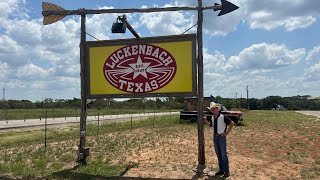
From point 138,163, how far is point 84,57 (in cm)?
317

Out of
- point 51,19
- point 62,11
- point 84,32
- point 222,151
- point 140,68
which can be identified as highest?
point 62,11

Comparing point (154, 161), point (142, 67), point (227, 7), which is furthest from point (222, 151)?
point (227, 7)

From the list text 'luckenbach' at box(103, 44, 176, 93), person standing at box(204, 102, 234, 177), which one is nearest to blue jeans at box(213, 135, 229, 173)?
person standing at box(204, 102, 234, 177)

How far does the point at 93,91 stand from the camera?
10688 mm

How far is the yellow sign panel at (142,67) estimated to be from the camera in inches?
389

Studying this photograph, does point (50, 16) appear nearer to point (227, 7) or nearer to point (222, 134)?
point (227, 7)

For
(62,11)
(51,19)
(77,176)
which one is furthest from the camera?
(51,19)

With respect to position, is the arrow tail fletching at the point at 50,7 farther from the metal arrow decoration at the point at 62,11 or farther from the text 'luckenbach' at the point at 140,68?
the text 'luckenbach' at the point at 140,68

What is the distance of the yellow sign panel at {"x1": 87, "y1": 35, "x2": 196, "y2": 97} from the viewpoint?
9.88 meters

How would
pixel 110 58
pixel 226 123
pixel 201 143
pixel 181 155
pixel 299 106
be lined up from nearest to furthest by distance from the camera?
pixel 226 123
pixel 201 143
pixel 110 58
pixel 181 155
pixel 299 106

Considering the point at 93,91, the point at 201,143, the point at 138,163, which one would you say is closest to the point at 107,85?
the point at 93,91

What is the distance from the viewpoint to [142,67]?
10.2m

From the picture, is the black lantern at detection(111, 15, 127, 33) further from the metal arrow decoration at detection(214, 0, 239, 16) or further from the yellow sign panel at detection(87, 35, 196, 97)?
the metal arrow decoration at detection(214, 0, 239, 16)

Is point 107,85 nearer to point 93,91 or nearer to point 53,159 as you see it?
point 93,91
